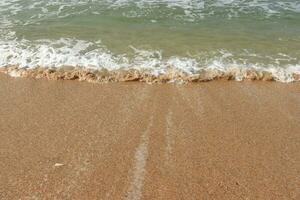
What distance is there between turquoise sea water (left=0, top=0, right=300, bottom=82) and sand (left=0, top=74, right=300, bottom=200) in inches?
35.0

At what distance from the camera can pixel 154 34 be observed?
343 inches

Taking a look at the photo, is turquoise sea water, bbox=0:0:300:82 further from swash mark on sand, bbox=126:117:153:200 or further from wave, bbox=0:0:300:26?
swash mark on sand, bbox=126:117:153:200

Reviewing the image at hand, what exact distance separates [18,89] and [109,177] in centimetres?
271

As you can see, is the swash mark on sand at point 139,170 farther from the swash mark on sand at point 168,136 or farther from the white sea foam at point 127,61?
the white sea foam at point 127,61

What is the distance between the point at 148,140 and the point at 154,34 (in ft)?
13.3

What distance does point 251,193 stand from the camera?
13.9 ft

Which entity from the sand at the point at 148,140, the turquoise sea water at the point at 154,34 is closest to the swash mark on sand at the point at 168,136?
the sand at the point at 148,140

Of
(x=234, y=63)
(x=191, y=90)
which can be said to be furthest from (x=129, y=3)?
(x=191, y=90)

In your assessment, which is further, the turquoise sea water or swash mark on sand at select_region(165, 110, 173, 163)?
the turquoise sea water

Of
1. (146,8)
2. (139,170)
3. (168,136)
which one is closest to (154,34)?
(146,8)

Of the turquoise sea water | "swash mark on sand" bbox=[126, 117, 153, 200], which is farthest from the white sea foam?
"swash mark on sand" bbox=[126, 117, 153, 200]

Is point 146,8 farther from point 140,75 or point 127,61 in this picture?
point 140,75

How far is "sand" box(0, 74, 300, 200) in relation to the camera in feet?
14.2

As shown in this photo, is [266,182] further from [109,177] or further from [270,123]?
[109,177]
